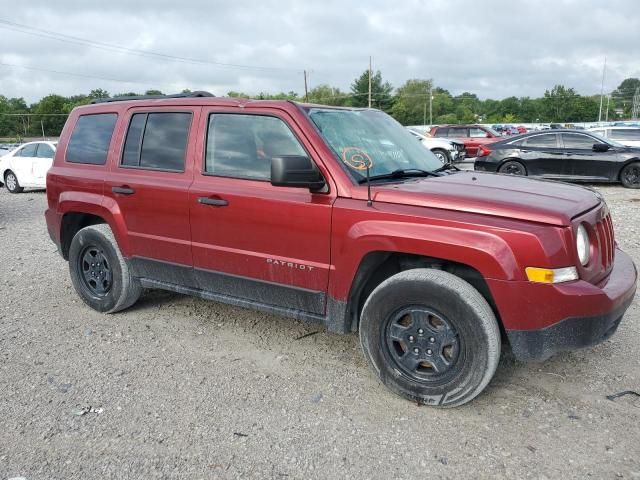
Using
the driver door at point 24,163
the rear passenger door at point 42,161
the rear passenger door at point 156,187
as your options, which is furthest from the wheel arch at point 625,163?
the driver door at point 24,163

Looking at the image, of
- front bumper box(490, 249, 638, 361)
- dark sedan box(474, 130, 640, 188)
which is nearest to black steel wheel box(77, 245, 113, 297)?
front bumper box(490, 249, 638, 361)

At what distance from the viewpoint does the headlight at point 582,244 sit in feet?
9.98

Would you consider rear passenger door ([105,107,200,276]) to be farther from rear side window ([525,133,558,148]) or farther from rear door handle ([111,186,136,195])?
rear side window ([525,133,558,148])

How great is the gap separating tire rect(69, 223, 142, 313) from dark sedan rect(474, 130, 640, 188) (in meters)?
10.5

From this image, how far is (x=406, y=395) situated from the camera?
10.9 feet

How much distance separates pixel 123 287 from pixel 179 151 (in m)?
1.36

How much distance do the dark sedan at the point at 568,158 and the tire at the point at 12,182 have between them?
13065mm

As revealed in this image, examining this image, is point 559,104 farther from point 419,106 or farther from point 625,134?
point 625,134

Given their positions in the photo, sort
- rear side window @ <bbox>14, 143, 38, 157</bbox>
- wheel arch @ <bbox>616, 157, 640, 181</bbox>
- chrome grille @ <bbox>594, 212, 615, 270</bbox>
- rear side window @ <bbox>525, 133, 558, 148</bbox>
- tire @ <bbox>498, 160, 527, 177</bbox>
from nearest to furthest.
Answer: chrome grille @ <bbox>594, 212, 615, 270</bbox> < wheel arch @ <bbox>616, 157, 640, 181</bbox> < rear side window @ <bbox>525, 133, 558, 148</bbox> < tire @ <bbox>498, 160, 527, 177</bbox> < rear side window @ <bbox>14, 143, 38, 157</bbox>

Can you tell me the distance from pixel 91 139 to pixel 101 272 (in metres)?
1.20

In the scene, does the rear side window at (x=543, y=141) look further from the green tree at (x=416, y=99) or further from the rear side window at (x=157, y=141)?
the green tree at (x=416, y=99)

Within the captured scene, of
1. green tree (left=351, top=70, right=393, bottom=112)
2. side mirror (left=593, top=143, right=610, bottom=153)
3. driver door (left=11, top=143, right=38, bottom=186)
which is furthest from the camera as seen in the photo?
green tree (left=351, top=70, right=393, bottom=112)

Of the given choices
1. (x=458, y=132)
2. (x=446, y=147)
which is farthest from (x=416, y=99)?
(x=446, y=147)

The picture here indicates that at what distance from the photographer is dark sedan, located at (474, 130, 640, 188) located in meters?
12.9
